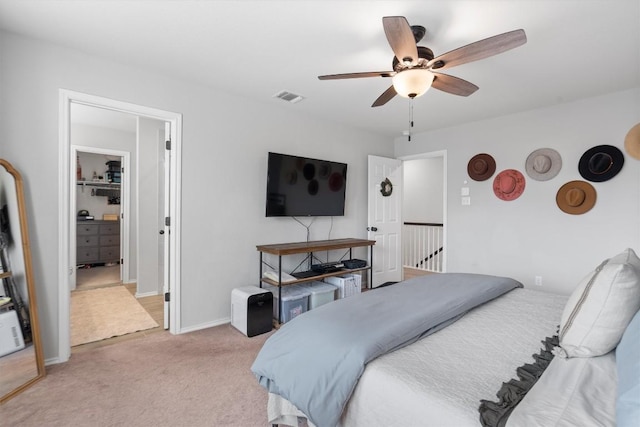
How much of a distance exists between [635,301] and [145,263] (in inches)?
183

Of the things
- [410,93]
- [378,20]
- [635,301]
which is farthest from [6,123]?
[635,301]

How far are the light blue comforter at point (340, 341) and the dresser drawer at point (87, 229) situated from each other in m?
5.87

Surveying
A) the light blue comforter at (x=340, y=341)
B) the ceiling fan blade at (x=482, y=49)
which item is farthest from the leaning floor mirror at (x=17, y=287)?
the ceiling fan blade at (x=482, y=49)

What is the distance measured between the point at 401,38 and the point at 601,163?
296cm

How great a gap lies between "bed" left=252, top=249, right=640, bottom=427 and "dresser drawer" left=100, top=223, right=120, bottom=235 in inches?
231

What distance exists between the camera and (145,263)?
4.19 m

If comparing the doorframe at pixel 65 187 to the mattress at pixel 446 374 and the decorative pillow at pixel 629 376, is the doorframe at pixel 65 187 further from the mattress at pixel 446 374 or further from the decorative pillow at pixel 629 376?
the decorative pillow at pixel 629 376

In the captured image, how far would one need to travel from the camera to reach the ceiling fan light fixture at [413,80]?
1998 millimetres

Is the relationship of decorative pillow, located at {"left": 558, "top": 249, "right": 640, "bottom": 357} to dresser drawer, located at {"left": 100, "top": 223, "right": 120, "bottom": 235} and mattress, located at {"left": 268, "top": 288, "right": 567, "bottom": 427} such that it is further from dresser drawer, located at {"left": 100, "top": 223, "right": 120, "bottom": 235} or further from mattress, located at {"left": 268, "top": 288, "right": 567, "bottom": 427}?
dresser drawer, located at {"left": 100, "top": 223, "right": 120, "bottom": 235}

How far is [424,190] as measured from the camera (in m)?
7.42

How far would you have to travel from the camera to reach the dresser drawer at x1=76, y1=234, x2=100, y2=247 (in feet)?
18.7

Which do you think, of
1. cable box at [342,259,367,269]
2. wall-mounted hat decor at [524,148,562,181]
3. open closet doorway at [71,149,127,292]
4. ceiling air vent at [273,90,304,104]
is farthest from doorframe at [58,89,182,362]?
wall-mounted hat decor at [524,148,562,181]

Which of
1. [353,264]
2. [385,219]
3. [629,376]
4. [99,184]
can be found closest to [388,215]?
[385,219]

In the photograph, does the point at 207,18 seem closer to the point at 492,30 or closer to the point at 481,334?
the point at 492,30
